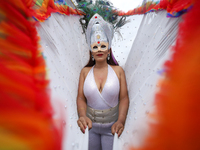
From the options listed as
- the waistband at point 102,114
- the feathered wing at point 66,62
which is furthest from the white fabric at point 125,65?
the waistband at point 102,114

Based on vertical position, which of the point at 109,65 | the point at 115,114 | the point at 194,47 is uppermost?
the point at 194,47

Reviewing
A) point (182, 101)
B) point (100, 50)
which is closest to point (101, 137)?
point (100, 50)

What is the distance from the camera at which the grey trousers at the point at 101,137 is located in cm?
89

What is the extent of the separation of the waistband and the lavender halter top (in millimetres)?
21

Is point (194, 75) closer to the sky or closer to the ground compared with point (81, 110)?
closer to the sky

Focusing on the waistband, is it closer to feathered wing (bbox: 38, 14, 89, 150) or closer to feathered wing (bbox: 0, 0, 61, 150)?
feathered wing (bbox: 38, 14, 89, 150)

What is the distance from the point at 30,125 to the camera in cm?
35

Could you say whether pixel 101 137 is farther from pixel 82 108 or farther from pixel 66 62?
pixel 66 62

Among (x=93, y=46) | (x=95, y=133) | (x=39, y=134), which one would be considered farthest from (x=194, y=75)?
(x=95, y=133)

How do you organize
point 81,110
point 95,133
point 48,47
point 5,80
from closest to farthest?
point 5,80 → point 48,47 → point 81,110 → point 95,133

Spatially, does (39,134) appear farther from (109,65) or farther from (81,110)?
(109,65)

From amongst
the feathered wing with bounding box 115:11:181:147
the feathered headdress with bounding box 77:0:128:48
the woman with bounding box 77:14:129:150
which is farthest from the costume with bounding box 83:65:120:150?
the feathered headdress with bounding box 77:0:128:48

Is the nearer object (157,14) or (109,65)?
(157,14)

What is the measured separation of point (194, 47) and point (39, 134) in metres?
0.49
